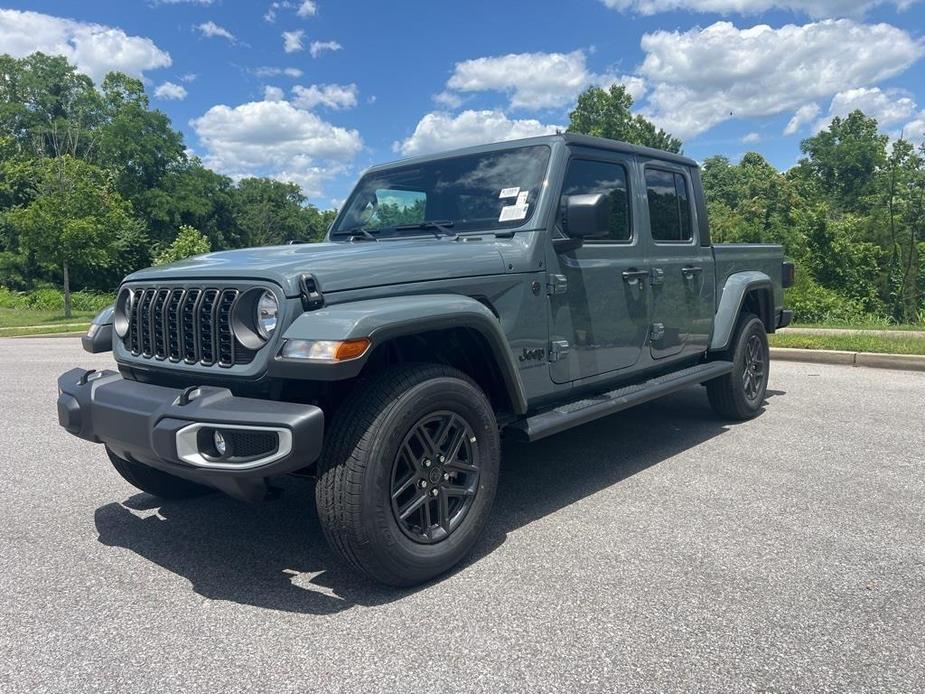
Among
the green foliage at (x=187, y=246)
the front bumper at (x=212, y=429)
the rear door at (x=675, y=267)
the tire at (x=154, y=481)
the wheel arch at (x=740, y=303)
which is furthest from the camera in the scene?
the green foliage at (x=187, y=246)

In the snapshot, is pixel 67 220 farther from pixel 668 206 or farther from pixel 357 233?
pixel 668 206

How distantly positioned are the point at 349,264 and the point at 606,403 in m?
1.78

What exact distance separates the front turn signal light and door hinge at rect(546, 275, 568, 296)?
4.34 feet

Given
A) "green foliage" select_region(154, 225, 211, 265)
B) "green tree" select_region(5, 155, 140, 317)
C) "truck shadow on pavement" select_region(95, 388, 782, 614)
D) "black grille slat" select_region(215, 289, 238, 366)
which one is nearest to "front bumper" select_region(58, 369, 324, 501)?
"black grille slat" select_region(215, 289, 238, 366)

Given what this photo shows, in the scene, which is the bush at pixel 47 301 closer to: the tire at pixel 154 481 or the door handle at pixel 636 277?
the tire at pixel 154 481

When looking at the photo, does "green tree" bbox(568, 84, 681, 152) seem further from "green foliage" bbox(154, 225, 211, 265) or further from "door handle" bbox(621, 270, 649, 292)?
"door handle" bbox(621, 270, 649, 292)

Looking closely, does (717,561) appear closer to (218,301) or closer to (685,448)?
(685,448)

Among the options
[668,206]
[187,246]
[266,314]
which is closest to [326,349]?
[266,314]

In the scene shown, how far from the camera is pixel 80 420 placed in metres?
3.09

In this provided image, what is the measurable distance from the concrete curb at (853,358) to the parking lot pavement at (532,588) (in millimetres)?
3755

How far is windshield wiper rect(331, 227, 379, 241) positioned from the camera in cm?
416

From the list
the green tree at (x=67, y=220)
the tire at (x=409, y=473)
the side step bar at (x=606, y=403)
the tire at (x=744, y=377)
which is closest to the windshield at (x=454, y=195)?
the side step bar at (x=606, y=403)

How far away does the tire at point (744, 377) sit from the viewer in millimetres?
5457

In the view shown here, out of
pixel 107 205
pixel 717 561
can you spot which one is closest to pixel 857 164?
pixel 107 205
